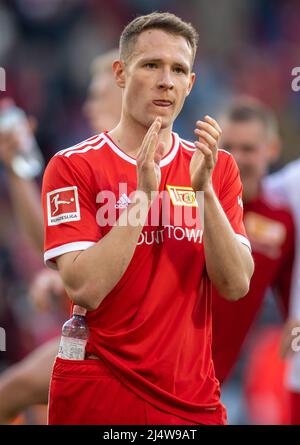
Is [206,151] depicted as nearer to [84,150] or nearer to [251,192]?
[84,150]

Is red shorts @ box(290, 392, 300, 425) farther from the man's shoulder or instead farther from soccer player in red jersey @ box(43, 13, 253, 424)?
the man's shoulder

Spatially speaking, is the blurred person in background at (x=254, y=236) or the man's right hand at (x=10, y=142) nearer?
the man's right hand at (x=10, y=142)

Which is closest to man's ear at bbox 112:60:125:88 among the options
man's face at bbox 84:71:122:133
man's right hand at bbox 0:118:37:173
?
man's right hand at bbox 0:118:37:173

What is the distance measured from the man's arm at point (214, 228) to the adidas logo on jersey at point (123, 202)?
0.84 ft

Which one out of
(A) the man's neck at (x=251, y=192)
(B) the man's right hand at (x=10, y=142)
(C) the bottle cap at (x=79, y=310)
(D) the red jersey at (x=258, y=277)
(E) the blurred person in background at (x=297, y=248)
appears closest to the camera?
(C) the bottle cap at (x=79, y=310)

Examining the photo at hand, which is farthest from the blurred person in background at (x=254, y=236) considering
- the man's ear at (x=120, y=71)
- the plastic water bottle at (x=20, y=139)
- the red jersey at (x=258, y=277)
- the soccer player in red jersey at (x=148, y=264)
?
the man's ear at (x=120, y=71)

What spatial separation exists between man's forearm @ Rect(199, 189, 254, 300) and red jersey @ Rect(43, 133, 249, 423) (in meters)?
0.12

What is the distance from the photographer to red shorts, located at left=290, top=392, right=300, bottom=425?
6363 mm

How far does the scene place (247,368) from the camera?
9695 mm

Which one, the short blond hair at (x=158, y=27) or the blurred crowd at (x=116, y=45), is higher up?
the blurred crowd at (x=116, y=45)

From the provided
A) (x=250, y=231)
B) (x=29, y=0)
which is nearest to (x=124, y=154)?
(x=250, y=231)

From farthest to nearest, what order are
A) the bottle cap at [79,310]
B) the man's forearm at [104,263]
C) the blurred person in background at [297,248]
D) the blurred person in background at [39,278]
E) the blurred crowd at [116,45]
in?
the blurred crowd at [116,45]
the blurred person in background at [297,248]
the blurred person in background at [39,278]
the bottle cap at [79,310]
the man's forearm at [104,263]

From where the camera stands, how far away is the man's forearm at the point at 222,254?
3.56 m

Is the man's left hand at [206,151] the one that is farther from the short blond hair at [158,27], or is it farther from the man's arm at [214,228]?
the short blond hair at [158,27]
